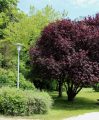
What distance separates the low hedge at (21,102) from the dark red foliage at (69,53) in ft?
15.5

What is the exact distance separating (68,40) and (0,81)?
5.06 m

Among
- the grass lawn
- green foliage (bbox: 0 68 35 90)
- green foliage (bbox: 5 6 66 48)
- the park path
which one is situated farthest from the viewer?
green foliage (bbox: 5 6 66 48)

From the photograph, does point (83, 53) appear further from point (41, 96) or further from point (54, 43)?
point (41, 96)

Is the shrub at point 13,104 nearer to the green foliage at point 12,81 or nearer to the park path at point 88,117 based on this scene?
the park path at point 88,117

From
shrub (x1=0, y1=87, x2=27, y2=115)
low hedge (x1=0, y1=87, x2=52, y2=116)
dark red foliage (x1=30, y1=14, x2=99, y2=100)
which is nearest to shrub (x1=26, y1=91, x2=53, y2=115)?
low hedge (x1=0, y1=87, x2=52, y2=116)

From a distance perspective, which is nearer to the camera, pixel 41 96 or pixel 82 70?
pixel 41 96

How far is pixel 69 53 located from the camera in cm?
2470

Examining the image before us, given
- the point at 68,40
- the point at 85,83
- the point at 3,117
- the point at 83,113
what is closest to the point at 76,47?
the point at 68,40

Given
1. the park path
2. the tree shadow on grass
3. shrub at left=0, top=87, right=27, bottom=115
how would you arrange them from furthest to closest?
1. the tree shadow on grass
2. the park path
3. shrub at left=0, top=87, right=27, bottom=115

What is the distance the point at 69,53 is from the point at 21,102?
6682 mm

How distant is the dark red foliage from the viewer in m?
24.2

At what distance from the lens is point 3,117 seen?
1822 centimetres

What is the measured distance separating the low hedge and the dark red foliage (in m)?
4.74

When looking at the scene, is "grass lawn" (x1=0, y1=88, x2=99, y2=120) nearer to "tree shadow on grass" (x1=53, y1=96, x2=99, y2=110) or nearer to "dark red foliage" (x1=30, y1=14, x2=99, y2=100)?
"tree shadow on grass" (x1=53, y1=96, x2=99, y2=110)
